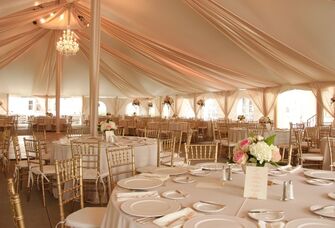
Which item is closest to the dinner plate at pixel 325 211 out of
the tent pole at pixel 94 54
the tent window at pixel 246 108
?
the tent pole at pixel 94 54

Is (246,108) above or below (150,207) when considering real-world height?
above

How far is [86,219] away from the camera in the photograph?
2930 mm

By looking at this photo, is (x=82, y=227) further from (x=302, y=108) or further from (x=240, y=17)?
(x=302, y=108)

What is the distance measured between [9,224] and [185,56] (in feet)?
24.2

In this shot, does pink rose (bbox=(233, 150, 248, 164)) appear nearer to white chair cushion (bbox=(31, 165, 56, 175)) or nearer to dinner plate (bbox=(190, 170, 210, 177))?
dinner plate (bbox=(190, 170, 210, 177))

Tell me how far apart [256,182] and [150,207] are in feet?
2.63

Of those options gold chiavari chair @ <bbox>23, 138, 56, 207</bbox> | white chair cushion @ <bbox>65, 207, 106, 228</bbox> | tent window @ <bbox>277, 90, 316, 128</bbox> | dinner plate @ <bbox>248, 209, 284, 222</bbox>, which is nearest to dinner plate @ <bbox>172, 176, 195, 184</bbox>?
white chair cushion @ <bbox>65, 207, 106, 228</bbox>

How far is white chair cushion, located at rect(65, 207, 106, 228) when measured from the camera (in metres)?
2.83

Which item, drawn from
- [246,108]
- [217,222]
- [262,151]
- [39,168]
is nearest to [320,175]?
[262,151]

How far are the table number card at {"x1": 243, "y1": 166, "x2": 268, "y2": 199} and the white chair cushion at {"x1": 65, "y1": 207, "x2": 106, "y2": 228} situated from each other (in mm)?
1273

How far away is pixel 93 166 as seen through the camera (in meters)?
5.31

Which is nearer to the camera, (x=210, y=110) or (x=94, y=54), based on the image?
(x=94, y=54)

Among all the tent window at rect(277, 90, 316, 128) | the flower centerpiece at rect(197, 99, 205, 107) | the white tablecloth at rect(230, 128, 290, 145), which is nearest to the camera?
the white tablecloth at rect(230, 128, 290, 145)

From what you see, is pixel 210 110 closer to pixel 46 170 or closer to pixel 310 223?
pixel 46 170
